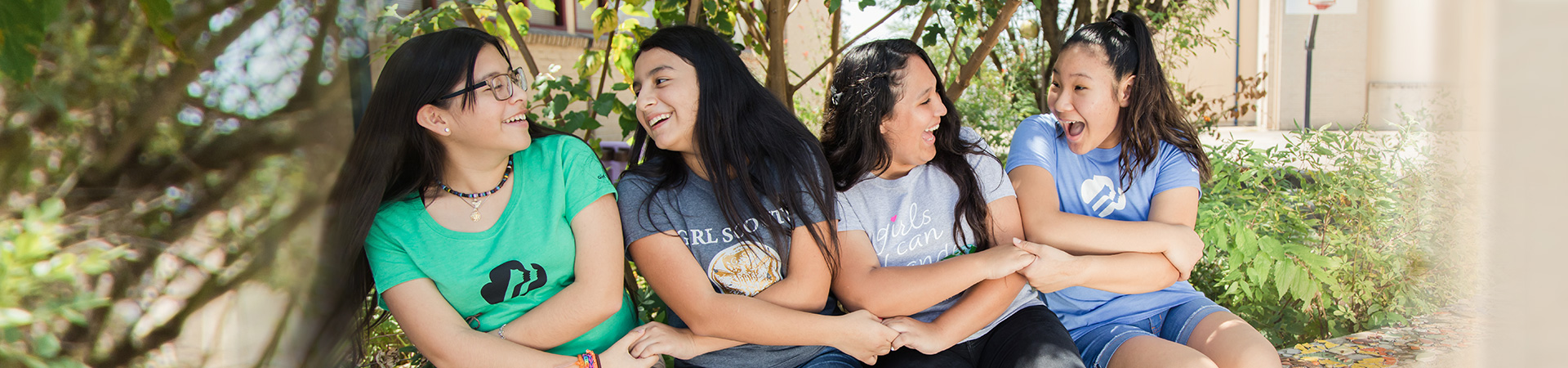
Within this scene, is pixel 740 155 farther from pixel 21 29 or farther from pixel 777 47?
pixel 777 47

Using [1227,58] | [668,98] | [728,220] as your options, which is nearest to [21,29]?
[668,98]

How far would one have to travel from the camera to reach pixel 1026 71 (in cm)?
532

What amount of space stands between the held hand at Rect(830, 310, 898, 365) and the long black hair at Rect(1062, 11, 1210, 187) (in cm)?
74

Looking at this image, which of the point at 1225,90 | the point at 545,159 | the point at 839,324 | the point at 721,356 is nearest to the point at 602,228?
the point at 545,159

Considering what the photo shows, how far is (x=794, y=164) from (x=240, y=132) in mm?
1027

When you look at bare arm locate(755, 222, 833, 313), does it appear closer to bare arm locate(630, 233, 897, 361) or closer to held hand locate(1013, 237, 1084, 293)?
bare arm locate(630, 233, 897, 361)

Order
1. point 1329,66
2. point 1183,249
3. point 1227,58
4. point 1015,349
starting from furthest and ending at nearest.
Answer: point 1227,58 → point 1183,249 → point 1015,349 → point 1329,66

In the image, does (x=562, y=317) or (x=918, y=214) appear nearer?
(x=562, y=317)

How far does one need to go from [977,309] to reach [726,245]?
1.82 feet

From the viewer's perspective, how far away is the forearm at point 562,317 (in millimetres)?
1535

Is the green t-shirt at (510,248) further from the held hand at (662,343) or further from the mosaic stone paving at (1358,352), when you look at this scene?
the mosaic stone paving at (1358,352)

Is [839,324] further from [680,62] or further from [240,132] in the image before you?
[240,132]

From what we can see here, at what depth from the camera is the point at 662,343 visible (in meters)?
1.61

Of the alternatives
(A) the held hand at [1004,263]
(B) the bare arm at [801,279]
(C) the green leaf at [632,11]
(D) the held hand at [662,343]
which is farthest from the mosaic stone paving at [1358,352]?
(C) the green leaf at [632,11]
